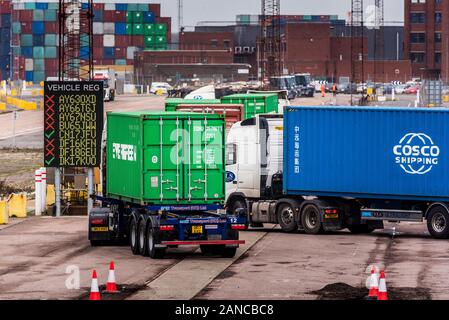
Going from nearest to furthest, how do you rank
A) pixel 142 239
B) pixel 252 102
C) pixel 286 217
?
1. pixel 142 239
2. pixel 286 217
3. pixel 252 102

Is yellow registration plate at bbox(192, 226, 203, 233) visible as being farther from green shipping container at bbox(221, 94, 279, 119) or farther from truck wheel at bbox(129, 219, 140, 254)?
green shipping container at bbox(221, 94, 279, 119)

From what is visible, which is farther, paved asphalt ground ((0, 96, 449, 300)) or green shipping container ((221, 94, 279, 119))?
green shipping container ((221, 94, 279, 119))

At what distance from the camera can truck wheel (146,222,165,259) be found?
31516 millimetres

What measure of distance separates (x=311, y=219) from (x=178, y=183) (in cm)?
724

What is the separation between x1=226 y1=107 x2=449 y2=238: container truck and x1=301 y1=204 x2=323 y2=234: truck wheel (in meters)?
0.03

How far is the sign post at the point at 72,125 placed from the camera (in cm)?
4428

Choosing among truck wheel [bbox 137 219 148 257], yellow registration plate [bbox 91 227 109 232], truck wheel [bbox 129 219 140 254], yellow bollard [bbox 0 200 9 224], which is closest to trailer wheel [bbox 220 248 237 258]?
truck wheel [bbox 137 219 148 257]

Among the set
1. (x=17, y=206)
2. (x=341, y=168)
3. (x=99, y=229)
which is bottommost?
(x=99, y=229)

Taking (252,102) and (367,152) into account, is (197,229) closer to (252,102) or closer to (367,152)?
(367,152)

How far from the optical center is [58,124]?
44469 millimetres

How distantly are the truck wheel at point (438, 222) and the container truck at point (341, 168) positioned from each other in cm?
3

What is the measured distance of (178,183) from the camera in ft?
106

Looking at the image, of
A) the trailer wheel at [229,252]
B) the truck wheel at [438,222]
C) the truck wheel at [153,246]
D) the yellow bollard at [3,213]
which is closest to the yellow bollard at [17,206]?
the yellow bollard at [3,213]

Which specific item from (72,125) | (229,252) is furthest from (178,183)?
(72,125)
